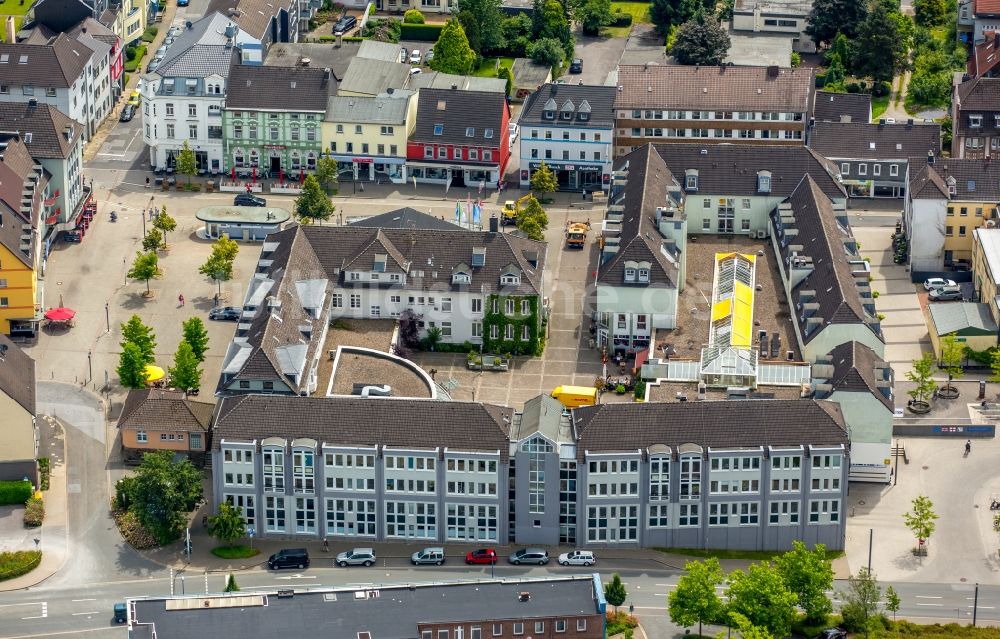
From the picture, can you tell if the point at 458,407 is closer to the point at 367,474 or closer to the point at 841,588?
the point at 367,474

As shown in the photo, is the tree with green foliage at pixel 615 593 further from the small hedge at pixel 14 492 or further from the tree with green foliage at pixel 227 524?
the small hedge at pixel 14 492

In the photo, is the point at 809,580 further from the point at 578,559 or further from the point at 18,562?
the point at 18,562

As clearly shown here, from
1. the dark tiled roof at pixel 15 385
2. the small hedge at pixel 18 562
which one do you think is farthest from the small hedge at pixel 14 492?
the small hedge at pixel 18 562

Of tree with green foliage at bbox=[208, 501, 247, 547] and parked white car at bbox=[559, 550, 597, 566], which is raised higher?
tree with green foliage at bbox=[208, 501, 247, 547]

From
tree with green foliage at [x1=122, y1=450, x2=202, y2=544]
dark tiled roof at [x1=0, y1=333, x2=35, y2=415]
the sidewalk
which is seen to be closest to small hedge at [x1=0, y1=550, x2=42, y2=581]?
the sidewalk

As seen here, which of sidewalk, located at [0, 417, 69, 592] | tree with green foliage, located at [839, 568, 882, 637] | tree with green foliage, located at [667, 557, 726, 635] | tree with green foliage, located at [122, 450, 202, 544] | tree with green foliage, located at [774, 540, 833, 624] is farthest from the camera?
tree with green foliage, located at [122, 450, 202, 544]

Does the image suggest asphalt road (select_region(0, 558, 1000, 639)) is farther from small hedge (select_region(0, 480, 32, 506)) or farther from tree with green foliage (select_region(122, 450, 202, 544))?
small hedge (select_region(0, 480, 32, 506))

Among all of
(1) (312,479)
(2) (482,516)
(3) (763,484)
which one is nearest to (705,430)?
(3) (763,484)
